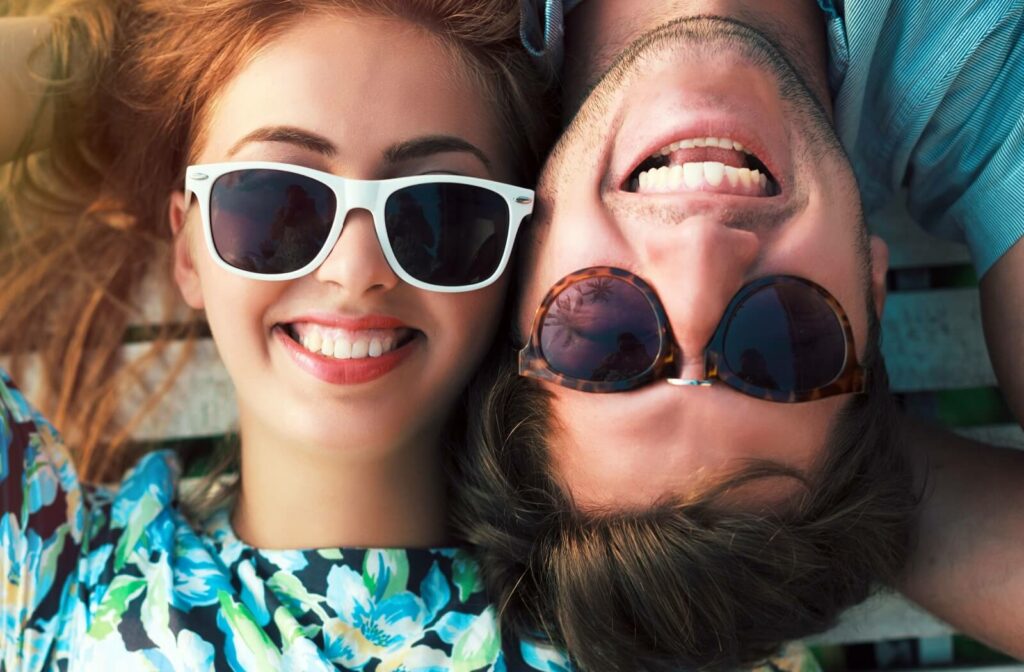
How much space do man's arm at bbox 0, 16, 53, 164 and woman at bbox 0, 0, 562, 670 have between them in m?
0.06

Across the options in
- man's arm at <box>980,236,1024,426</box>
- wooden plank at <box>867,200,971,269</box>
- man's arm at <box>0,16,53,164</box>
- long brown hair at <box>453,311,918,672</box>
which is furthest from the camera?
wooden plank at <box>867,200,971,269</box>

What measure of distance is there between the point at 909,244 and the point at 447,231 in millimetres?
1512

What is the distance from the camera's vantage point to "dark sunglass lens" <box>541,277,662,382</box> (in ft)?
5.70

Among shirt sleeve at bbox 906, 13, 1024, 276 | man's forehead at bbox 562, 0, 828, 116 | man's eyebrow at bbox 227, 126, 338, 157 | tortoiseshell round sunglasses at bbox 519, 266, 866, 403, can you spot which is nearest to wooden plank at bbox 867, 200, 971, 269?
shirt sleeve at bbox 906, 13, 1024, 276

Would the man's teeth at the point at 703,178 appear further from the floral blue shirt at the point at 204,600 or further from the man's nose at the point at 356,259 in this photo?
the floral blue shirt at the point at 204,600

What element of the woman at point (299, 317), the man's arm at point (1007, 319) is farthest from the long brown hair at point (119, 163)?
the man's arm at point (1007, 319)

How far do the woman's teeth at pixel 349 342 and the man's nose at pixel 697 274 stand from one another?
607mm

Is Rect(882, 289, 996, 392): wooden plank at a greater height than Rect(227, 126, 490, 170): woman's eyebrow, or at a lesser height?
lesser

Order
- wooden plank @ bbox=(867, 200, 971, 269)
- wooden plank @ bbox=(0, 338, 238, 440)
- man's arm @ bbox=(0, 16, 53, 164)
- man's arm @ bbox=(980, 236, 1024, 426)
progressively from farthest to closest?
wooden plank @ bbox=(0, 338, 238, 440) < wooden plank @ bbox=(867, 200, 971, 269) < man's arm @ bbox=(0, 16, 53, 164) < man's arm @ bbox=(980, 236, 1024, 426)

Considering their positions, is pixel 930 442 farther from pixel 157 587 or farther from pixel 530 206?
pixel 157 587

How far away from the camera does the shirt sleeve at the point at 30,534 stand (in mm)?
2115

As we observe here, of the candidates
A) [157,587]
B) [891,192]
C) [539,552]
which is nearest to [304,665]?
[157,587]

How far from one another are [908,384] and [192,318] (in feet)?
6.98

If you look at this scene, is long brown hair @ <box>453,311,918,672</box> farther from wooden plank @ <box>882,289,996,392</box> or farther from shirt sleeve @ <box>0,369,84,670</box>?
shirt sleeve @ <box>0,369,84,670</box>
